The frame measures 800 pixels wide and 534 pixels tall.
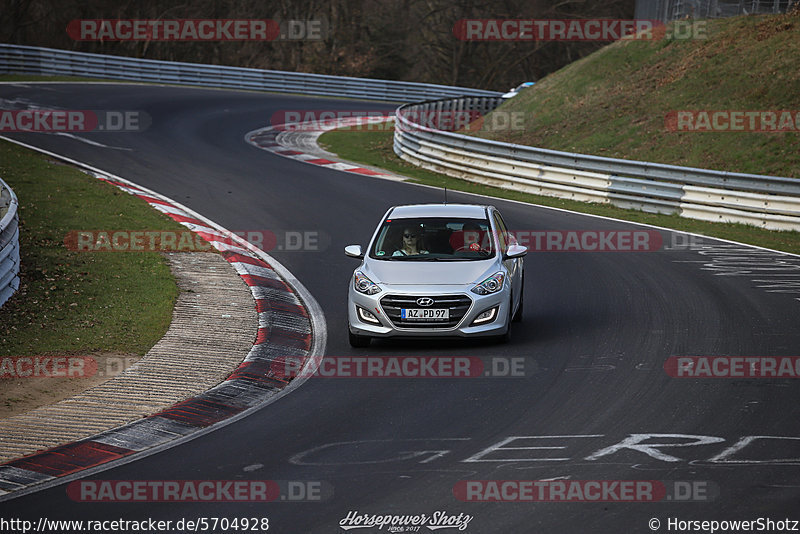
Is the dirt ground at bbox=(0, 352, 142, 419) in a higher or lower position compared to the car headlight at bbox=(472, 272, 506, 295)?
lower

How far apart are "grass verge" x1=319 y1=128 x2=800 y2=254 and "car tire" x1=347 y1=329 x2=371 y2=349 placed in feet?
32.8

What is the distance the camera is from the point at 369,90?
1879 inches

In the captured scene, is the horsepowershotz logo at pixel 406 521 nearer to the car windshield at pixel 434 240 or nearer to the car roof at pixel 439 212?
the car windshield at pixel 434 240

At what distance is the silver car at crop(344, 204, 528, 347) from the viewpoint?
11406 mm

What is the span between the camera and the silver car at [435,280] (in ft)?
37.4

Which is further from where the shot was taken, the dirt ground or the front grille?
the front grille

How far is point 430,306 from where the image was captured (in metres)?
11.4

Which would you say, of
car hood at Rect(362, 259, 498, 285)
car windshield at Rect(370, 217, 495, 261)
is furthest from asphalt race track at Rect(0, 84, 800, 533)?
car windshield at Rect(370, 217, 495, 261)

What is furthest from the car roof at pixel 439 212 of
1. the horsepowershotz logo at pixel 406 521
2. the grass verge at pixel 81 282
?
the horsepowershotz logo at pixel 406 521

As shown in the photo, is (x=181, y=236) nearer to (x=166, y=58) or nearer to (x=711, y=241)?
(x=711, y=241)

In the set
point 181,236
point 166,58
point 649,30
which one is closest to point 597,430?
point 181,236

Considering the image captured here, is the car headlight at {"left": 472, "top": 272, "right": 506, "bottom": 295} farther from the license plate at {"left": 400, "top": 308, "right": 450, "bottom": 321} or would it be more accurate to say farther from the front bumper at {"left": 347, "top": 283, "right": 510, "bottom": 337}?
the license plate at {"left": 400, "top": 308, "right": 450, "bottom": 321}

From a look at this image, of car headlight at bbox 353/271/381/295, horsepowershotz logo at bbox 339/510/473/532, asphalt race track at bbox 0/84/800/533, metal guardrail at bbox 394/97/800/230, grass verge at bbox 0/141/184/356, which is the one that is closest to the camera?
horsepowershotz logo at bbox 339/510/473/532

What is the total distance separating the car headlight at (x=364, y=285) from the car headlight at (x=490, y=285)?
1160 millimetres
